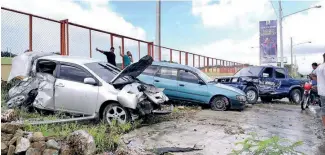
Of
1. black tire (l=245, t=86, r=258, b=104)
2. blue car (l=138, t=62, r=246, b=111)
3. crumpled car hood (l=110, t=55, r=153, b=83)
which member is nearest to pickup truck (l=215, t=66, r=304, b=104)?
black tire (l=245, t=86, r=258, b=104)

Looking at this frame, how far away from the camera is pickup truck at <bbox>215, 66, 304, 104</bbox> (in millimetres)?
13547

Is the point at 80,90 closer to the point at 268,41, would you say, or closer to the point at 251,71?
the point at 251,71

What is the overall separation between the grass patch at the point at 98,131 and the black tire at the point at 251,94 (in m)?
7.57

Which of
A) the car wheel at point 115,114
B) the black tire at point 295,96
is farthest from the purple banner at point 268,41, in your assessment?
the car wheel at point 115,114

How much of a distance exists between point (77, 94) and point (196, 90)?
4.80 meters

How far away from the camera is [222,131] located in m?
7.48

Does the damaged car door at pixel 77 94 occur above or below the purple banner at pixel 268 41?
below

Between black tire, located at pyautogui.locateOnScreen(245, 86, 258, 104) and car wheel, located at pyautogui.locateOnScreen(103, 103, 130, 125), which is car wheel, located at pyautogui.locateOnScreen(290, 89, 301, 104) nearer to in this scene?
black tire, located at pyautogui.locateOnScreen(245, 86, 258, 104)

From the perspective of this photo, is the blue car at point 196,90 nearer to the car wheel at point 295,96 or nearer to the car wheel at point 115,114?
the car wheel at point 115,114

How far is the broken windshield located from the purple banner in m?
27.6

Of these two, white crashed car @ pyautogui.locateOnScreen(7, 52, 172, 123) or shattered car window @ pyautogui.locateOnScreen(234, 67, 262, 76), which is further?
shattered car window @ pyautogui.locateOnScreen(234, 67, 262, 76)

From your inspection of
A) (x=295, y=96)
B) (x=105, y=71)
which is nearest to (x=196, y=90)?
(x=105, y=71)

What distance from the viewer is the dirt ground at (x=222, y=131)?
20.1 feet

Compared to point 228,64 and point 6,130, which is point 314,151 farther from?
point 228,64
